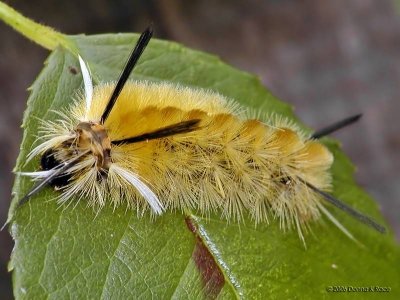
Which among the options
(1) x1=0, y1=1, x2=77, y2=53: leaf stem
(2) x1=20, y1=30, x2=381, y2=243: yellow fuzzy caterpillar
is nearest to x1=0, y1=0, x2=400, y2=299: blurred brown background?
(1) x1=0, y1=1, x2=77, y2=53: leaf stem

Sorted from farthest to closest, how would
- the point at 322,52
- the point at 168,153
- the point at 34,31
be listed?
the point at 322,52 < the point at 34,31 < the point at 168,153

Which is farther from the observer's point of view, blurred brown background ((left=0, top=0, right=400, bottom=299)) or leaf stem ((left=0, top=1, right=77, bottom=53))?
blurred brown background ((left=0, top=0, right=400, bottom=299))

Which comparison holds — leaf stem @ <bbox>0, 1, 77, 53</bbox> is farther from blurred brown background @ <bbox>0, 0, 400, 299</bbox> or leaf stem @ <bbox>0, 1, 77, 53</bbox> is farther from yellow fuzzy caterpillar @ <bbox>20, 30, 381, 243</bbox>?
blurred brown background @ <bbox>0, 0, 400, 299</bbox>

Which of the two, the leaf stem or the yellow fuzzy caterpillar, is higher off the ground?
the leaf stem

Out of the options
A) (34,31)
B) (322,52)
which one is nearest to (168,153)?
(34,31)

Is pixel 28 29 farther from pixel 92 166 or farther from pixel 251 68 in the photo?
pixel 251 68

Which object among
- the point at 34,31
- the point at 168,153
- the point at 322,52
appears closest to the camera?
the point at 168,153

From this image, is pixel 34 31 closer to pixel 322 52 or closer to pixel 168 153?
pixel 168 153
